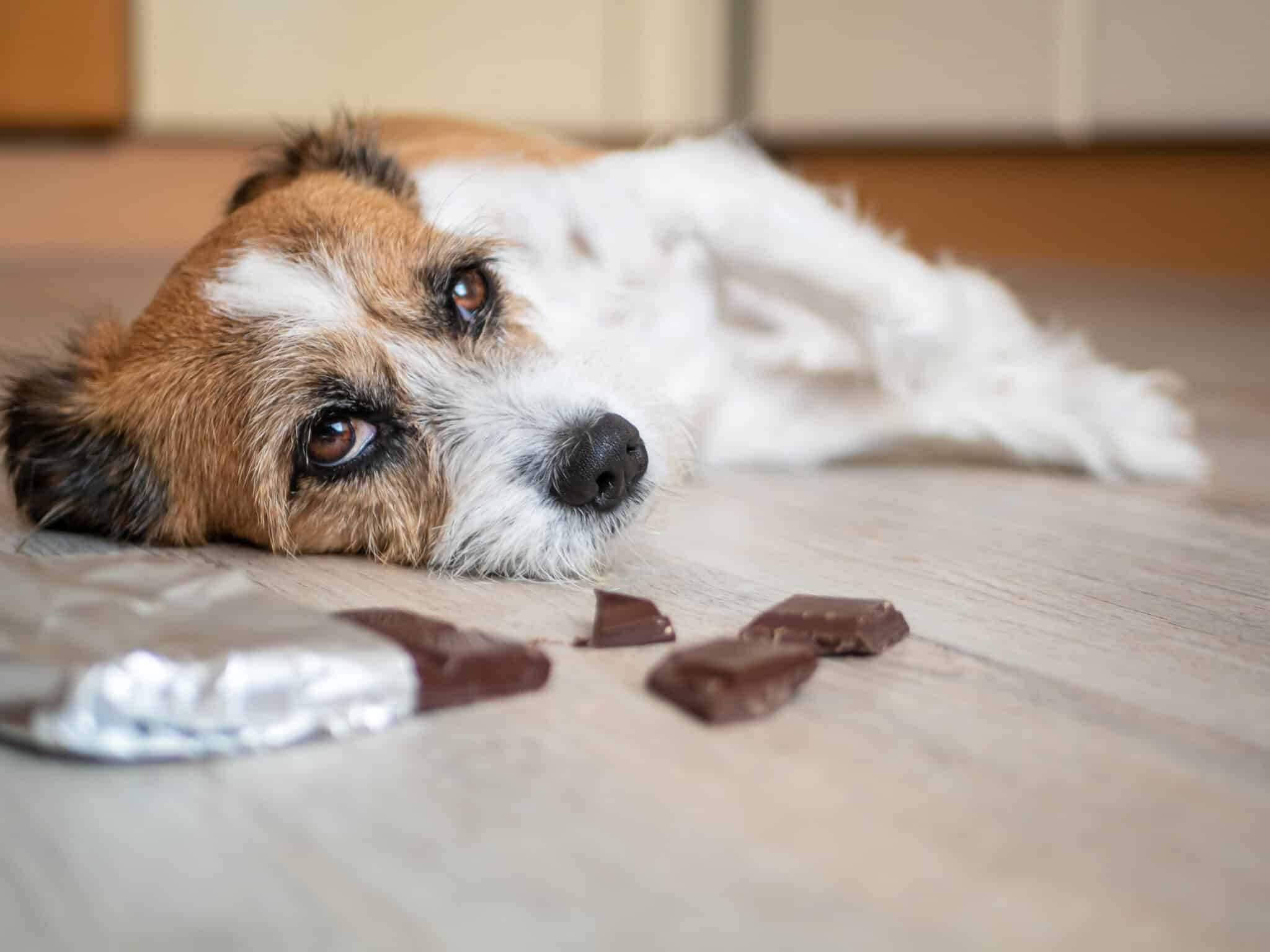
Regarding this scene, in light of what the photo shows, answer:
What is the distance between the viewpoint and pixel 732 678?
107 centimetres

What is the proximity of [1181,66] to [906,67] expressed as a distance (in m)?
1.15

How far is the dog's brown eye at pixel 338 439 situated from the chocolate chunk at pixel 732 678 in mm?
571

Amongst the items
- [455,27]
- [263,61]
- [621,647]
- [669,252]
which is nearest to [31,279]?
[263,61]

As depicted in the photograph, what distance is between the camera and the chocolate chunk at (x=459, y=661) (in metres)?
1.08

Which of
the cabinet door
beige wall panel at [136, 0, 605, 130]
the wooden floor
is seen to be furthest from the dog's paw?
the cabinet door

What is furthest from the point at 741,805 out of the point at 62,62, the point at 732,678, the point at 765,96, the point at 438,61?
the point at 438,61

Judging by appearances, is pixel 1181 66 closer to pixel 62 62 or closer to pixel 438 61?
pixel 438 61

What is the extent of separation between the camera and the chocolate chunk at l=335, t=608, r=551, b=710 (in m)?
1.08

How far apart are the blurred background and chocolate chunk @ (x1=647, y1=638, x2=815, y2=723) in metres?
3.58

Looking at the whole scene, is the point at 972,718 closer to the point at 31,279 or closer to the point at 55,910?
the point at 55,910

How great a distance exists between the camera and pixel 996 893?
81 centimetres

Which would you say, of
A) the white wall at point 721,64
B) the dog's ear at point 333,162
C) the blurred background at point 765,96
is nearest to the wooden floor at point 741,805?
the dog's ear at point 333,162

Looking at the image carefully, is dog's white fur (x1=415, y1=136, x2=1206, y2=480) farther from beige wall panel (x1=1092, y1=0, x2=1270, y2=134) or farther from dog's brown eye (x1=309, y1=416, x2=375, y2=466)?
beige wall panel (x1=1092, y1=0, x2=1270, y2=134)

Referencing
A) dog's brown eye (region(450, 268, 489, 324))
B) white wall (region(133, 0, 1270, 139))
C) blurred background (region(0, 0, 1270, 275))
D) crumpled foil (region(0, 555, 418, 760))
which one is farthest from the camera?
blurred background (region(0, 0, 1270, 275))
